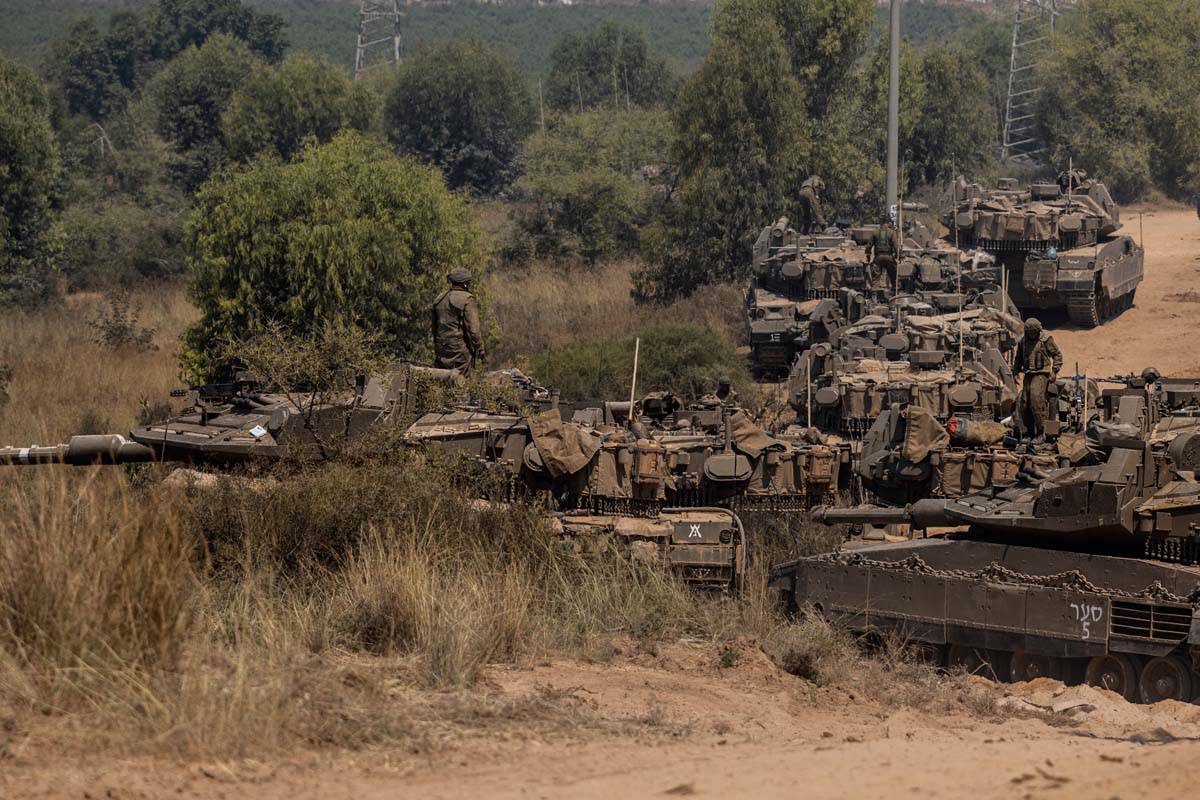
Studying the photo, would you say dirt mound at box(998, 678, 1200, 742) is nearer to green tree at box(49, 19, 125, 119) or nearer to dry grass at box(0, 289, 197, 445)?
dry grass at box(0, 289, 197, 445)

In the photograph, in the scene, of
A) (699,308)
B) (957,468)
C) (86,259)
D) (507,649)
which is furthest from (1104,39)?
(507,649)

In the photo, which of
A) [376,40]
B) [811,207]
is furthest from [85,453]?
[376,40]

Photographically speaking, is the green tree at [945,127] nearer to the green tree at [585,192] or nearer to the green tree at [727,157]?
the green tree at [585,192]

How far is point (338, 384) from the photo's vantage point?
15609 millimetres

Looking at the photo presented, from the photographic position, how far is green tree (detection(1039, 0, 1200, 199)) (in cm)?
5172

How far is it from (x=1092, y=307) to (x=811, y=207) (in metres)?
6.60

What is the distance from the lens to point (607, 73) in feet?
220

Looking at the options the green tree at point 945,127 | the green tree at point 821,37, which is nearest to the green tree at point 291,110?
the green tree at point 821,37

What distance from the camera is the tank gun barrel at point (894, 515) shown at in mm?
14531

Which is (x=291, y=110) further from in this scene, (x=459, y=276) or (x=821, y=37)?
(x=459, y=276)

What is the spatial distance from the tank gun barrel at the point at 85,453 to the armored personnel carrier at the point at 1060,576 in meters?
5.44

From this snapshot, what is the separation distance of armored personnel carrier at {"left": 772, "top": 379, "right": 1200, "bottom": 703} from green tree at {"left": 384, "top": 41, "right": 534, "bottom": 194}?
43.5m

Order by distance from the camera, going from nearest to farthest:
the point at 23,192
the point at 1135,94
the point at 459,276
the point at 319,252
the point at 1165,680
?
the point at 1165,680 < the point at 459,276 < the point at 319,252 < the point at 23,192 < the point at 1135,94

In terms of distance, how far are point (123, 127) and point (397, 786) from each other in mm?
54225
